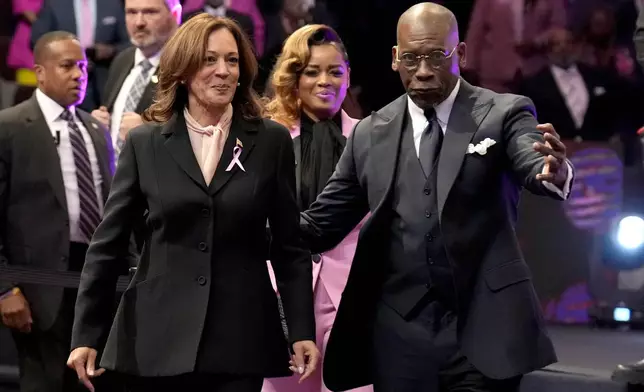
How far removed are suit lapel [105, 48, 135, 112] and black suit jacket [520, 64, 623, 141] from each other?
2337mm

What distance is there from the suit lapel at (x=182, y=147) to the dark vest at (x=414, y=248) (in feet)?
1.79

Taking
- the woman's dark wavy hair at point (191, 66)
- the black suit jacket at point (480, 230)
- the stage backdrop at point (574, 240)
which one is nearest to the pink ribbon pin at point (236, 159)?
the woman's dark wavy hair at point (191, 66)

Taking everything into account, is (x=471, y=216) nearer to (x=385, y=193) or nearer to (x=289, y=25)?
(x=385, y=193)

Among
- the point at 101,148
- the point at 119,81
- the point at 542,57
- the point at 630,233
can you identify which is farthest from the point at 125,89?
the point at 630,233

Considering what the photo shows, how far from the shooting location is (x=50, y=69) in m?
5.51

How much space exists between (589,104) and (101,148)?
9.58ft

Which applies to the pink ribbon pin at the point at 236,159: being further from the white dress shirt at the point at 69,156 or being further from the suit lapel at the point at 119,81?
the suit lapel at the point at 119,81

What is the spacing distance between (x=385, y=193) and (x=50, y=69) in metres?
2.79

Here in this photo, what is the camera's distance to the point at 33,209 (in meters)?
5.27

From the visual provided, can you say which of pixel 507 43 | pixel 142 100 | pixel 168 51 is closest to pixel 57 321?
pixel 142 100

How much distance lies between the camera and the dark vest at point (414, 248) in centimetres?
311

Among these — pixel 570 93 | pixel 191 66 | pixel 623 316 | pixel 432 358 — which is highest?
pixel 191 66

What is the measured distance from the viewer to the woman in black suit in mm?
3047

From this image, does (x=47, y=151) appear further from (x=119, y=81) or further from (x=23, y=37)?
(x=23, y=37)
